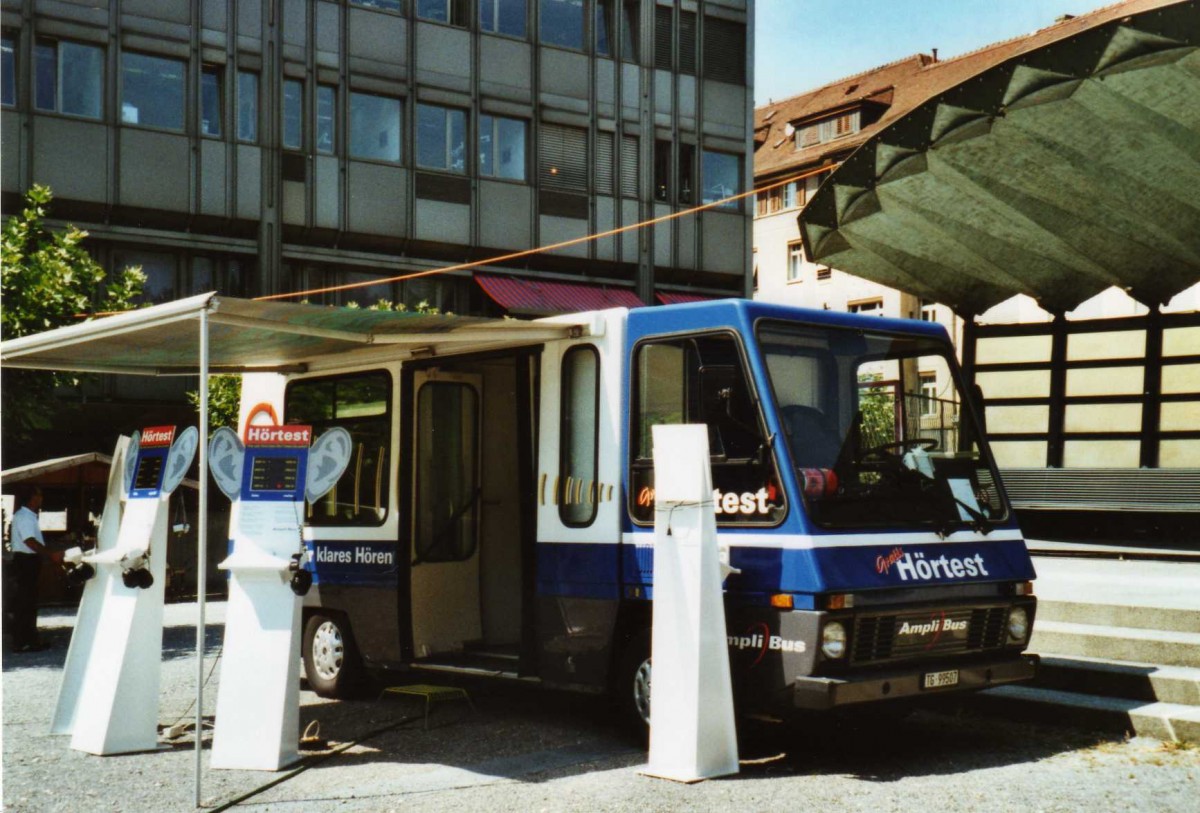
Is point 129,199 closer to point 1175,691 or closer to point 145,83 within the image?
point 145,83

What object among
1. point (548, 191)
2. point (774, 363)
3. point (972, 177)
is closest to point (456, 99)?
point (548, 191)

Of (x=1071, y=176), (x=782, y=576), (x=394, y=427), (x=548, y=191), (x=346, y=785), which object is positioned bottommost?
(x=346, y=785)

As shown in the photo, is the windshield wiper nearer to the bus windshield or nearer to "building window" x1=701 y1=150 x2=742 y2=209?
the bus windshield

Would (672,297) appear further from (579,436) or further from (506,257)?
(579,436)

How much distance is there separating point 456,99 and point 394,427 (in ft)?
→ 77.8

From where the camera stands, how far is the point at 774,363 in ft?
27.4

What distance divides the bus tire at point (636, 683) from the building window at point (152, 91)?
77.8 ft

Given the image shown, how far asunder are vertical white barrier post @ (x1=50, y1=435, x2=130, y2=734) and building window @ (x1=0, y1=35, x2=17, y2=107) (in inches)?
834

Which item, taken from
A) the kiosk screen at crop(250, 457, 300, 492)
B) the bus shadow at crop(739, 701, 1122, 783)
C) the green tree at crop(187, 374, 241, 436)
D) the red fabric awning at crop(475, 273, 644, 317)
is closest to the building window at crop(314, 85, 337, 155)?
the red fabric awning at crop(475, 273, 644, 317)

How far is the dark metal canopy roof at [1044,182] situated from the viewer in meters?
15.0

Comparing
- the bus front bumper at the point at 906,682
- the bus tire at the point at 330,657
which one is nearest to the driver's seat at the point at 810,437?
the bus front bumper at the point at 906,682

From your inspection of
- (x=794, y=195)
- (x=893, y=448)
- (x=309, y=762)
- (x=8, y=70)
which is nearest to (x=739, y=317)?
(x=893, y=448)

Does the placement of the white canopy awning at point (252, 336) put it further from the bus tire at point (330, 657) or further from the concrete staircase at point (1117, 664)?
the concrete staircase at point (1117, 664)

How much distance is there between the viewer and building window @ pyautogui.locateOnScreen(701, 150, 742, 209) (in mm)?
37156
